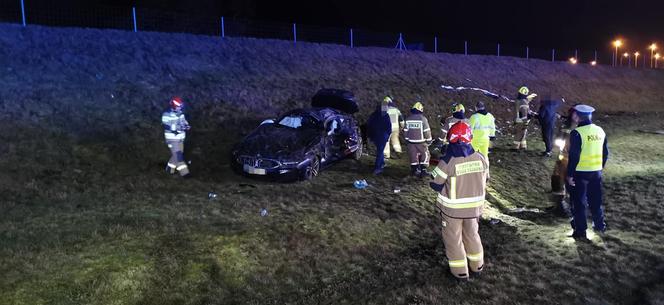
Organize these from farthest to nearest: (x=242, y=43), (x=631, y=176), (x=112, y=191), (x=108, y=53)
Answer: (x=242, y=43) → (x=108, y=53) → (x=631, y=176) → (x=112, y=191)

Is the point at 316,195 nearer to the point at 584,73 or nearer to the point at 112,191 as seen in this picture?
the point at 112,191

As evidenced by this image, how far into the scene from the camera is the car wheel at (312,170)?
9.64 meters

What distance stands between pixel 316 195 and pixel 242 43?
42.1 feet

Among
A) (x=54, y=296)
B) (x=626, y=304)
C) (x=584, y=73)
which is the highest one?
(x=584, y=73)

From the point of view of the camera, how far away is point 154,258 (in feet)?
18.7

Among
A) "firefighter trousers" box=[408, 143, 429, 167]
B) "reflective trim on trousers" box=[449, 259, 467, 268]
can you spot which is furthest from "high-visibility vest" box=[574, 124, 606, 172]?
"firefighter trousers" box=[408, 143, 429, 167]

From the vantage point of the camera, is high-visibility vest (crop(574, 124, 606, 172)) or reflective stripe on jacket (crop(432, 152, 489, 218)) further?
high-visibility vest (crop(574, 124, 606, 172))

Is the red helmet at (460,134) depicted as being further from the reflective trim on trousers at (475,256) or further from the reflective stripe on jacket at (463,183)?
the reflective trim on trousers at (475,256)

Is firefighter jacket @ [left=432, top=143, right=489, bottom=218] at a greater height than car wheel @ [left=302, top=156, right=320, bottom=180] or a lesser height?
greater

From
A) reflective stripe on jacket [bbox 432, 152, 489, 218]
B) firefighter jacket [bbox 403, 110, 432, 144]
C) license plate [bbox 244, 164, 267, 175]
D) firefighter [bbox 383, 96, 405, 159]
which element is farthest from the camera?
firefighter [bbox 383, 96, 405, 159]

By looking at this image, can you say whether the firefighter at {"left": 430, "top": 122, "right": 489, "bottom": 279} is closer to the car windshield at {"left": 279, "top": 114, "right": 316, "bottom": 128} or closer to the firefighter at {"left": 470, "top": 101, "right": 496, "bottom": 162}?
the firefighter at {"left": 470, "top": 101, "right": 496, "bottom": 162}

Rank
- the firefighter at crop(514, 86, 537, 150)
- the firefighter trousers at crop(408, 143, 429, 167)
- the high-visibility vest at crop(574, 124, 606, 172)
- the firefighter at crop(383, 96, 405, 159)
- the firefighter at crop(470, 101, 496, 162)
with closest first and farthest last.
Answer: the high-visibility vest at crop(574, 124, 606, 172)
the firefighter at crop(470, 101, 496, 162)
the firefighter trousers at crop(408, 143, 429, 167)
the firefighter at crop(383, 96, 405, 159)
the firefighter at crop(514, 86, 537, 150)

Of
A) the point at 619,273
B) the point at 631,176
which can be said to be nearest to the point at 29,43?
the point at 619,273

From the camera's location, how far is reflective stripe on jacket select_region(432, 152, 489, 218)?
518 cm
